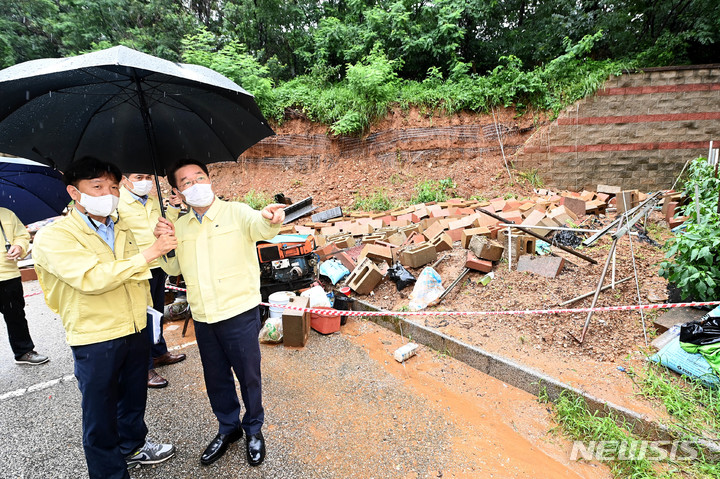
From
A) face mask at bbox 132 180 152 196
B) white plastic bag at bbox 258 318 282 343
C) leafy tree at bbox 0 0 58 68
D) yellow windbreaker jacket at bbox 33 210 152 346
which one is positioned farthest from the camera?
leafy tree at bbox 0 0 58 68

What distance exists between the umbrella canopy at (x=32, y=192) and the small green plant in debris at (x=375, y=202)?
23.0ft

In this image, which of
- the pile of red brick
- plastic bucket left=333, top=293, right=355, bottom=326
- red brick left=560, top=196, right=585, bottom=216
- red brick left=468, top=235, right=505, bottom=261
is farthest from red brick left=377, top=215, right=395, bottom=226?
red brick left=560, top=196, right=585, bottom=216

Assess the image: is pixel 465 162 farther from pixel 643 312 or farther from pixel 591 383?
pixel 591 383

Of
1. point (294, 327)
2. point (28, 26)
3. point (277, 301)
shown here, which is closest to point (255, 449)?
point (294, 327)

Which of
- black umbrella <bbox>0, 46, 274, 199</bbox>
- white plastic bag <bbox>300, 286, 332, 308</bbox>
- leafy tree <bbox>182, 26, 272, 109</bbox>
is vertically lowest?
white plastic bag <bbox>300, 286, 332, 308</bbox>

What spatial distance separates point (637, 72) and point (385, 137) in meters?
6.80

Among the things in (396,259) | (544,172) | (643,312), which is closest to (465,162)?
(544,172)

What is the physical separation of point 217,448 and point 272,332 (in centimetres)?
174

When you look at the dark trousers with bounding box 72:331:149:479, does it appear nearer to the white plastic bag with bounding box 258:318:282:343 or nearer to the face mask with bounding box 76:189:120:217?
the face mask with bounding box 76:189:120:217

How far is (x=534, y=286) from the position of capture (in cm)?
479

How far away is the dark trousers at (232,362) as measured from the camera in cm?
235

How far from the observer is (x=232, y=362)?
2420mm

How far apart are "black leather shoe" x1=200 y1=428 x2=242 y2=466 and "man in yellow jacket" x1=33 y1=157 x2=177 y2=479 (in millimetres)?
512

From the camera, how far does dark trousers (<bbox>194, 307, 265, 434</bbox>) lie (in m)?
2.35
